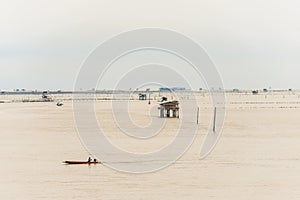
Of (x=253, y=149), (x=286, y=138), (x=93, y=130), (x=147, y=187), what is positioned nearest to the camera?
(x=147, y=187)

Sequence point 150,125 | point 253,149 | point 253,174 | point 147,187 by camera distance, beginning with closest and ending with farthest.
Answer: point 147,187, point 253,174, point 253,149, point 150,125

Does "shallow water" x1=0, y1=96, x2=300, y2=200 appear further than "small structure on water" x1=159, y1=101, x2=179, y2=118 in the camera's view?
No

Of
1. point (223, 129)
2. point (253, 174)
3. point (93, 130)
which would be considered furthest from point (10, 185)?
point (223, 129)

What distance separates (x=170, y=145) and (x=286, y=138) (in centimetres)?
916

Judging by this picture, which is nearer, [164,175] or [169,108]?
[164,175]

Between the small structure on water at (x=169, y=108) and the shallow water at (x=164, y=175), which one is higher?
the small structure on water at (x=169, y=108)

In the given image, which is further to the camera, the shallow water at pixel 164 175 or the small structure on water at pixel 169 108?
the small structure on water at pixel 169 108

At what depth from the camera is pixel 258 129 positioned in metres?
43.6

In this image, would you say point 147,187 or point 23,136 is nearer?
point 147,187

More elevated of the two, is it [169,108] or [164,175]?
[169,108]

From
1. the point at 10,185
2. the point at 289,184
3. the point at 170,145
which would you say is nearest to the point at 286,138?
the point at 170,145

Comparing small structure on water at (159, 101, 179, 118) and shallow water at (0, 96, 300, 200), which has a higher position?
small structure on water at (159, 101, 179, 118)

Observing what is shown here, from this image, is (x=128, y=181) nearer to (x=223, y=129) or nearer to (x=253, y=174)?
(x=253, y=174)

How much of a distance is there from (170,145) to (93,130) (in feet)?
36.0
